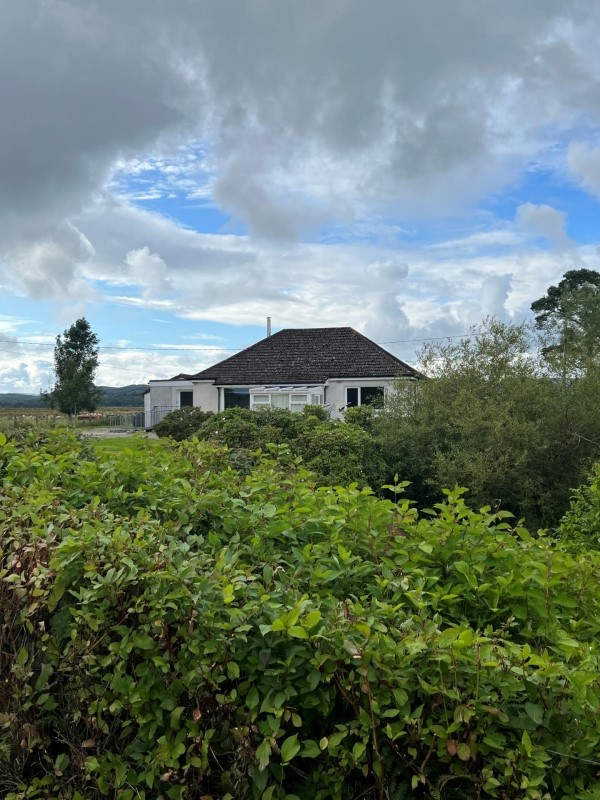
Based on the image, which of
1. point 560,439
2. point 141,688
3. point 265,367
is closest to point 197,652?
point 141,688

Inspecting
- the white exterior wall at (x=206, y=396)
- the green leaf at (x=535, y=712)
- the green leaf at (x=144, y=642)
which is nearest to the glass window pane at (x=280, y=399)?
the white exterior wall at (x=206, y=396)

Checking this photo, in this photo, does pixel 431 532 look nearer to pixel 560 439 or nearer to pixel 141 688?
pixel 141 688

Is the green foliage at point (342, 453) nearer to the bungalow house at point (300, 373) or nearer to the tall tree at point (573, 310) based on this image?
the tall tree at point (573, 310)

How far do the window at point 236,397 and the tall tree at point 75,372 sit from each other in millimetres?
13190

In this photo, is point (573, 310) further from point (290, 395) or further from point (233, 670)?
point (233, 670)

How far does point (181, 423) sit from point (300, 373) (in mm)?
10286

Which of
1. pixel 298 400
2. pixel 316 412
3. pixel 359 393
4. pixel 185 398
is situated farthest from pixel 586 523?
pixel 185 398

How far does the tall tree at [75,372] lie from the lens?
4150 centimetres

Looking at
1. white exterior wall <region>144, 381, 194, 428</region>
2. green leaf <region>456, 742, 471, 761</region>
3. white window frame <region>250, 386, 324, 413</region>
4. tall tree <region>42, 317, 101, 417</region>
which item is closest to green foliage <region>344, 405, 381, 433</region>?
white window frame <region>250, 386, 324, 413</region>

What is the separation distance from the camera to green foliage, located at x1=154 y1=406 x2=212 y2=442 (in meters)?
22.4

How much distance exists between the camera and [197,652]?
6.23ft

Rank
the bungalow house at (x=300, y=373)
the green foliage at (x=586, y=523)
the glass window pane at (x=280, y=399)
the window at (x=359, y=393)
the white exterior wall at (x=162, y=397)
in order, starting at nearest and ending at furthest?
the green foliage at (x=586, y=523) < the glass window pane at (x=280, y=399) < the bungalow house at (x=300, y=373) < the window at (x=359, y=393) < the white exterior wall at (x=162, y=397)

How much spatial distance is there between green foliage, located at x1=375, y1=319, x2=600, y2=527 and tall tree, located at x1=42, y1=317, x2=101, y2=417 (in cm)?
3118

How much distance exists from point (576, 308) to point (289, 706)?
113 feet
